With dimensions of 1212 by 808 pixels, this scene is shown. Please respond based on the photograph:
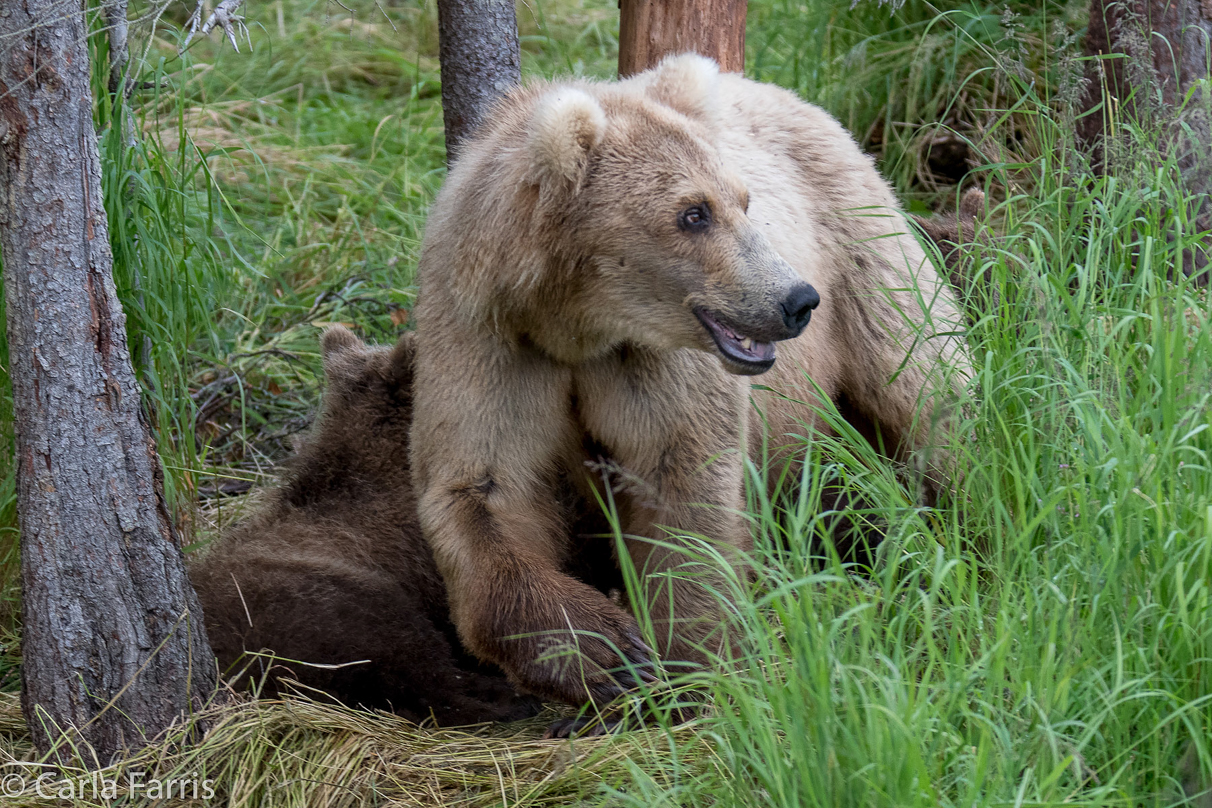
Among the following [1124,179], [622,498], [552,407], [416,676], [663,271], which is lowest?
[416,676]

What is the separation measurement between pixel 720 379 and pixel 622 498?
53 cm

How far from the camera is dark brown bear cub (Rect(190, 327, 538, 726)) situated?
3773mm

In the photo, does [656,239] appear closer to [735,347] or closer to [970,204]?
[735,347]

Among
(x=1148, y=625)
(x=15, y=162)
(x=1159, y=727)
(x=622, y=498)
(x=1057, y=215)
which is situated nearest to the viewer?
(x=1159, y=727)

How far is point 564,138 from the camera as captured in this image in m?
3.29

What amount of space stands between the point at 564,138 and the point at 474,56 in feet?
6.06

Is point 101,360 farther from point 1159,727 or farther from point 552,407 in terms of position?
point 1159,727

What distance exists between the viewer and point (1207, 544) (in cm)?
243

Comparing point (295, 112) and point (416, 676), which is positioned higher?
point (295, 112)

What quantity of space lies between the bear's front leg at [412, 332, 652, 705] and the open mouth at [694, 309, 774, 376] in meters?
Result: 0.53

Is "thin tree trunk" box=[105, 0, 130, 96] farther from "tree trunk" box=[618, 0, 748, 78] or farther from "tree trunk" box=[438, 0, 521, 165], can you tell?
"tree trunk" box=[618, 0, 748, 78]

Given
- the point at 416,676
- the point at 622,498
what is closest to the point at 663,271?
the point at 622,498

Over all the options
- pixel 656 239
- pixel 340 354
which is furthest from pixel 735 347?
pixel 340 354
